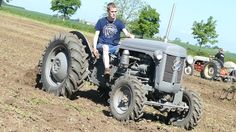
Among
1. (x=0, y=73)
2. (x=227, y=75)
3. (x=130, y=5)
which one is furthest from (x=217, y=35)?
(x=0, y=73)

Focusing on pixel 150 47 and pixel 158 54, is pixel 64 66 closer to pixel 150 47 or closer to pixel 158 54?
pixel 150 47

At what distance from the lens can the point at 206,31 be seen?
2229 inches

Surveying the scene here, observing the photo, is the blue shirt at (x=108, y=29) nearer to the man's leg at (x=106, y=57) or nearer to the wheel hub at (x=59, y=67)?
the man's leg at (x=106, y=57)

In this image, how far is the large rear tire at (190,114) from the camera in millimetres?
8797

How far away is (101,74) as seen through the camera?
9.45 meters

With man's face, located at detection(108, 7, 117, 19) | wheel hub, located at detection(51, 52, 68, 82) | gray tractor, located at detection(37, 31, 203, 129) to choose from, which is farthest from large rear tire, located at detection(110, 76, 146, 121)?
wheel hub, located at detection(51, 52, 68, 82)

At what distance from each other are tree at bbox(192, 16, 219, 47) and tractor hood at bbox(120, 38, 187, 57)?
1904 inches

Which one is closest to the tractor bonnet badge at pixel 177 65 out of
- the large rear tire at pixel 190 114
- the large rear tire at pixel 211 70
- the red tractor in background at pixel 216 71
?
the large rear tire at pixel 190 114

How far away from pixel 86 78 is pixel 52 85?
793 millimetres

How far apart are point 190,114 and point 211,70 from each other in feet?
46.1

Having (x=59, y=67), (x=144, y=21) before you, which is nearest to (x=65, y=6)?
(x=144, y=21)

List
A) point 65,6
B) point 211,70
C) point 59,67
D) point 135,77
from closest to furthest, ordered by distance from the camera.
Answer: point 135,77 → point 59,67 → point 211,70 → point 65,6

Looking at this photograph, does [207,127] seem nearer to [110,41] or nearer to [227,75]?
[110,41]

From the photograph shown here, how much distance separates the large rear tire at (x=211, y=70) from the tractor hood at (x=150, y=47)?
13.4 m
